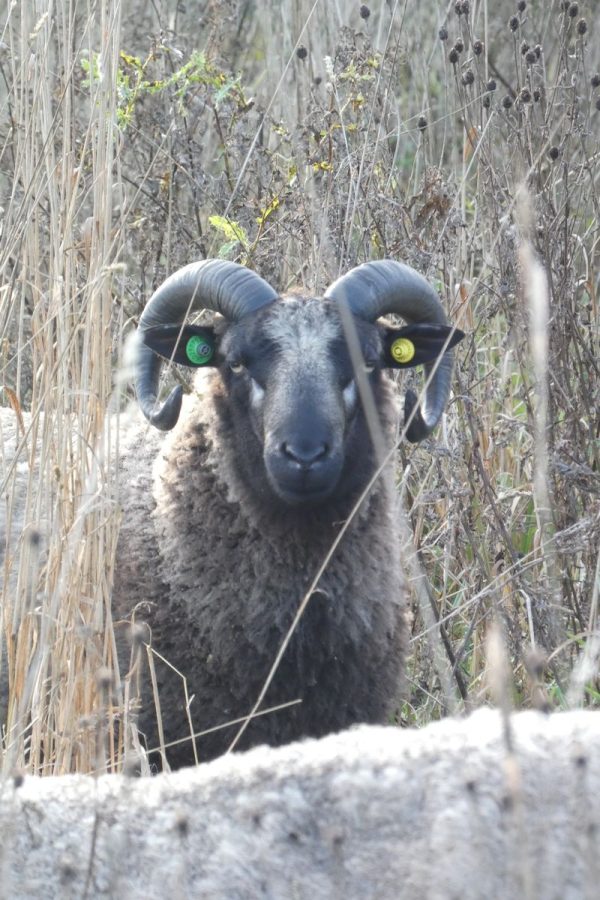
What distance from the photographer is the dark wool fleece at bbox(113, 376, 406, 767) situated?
3975 millimetres

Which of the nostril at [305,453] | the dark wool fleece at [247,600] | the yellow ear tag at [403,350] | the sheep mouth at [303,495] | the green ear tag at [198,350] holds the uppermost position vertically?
the green ear tag at [198,350]

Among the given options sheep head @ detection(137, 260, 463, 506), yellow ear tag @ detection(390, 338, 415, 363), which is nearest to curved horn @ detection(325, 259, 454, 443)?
sheep head @ detection(137, 260, 463, 506)

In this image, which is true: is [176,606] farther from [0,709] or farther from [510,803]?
[510,803]

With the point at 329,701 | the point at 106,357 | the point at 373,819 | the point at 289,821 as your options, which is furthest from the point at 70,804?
the point at 329,701

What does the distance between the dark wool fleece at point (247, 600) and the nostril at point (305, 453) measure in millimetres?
359

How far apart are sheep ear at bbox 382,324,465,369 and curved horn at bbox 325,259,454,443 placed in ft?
0.22

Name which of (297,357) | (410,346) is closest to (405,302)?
(410,346)

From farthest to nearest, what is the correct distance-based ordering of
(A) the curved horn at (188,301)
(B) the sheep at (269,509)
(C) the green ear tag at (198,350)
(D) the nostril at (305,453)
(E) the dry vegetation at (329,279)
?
(C) the green ear tag at (198,350), (A) the curved horn at (188,301), (B) the sheep at (269,509), (D) the nostril at (305,453), (E) the dry vegetation at (329,279)

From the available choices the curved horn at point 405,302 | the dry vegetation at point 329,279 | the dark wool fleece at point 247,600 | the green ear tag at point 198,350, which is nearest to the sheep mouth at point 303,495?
the dark wool fleece at point 247,600

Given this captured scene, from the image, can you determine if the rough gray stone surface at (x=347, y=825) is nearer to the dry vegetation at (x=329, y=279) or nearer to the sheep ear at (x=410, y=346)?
the dry vegetation at (x=329, y=279)

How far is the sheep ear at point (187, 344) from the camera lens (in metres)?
4.38

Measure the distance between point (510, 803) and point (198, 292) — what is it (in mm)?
3101

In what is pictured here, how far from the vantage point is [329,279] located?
5.14 m

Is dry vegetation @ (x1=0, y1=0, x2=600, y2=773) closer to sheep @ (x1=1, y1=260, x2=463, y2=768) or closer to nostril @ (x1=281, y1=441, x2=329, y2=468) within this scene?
sheep @ (x1=1, y1=260, x2=463, y2=768)
